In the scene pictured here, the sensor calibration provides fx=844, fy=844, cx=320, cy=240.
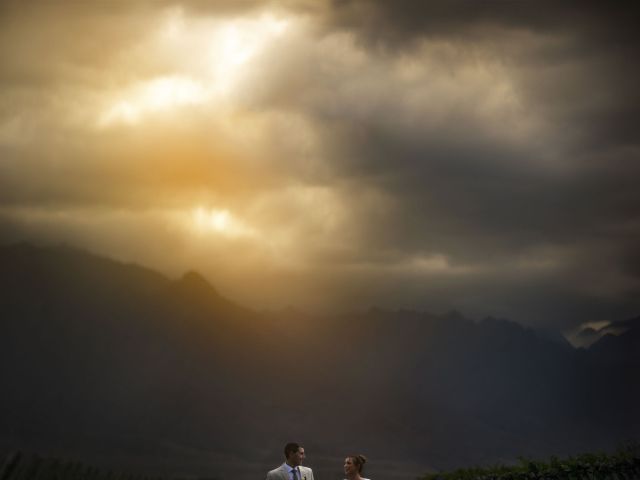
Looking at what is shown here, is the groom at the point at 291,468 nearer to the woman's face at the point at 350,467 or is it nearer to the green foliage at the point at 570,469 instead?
the woman's face at the point at 350,467

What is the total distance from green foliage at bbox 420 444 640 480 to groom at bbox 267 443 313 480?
8784 mm

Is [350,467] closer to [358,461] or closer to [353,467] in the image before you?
[353,467]

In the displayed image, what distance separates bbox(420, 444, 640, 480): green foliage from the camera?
78.1ft

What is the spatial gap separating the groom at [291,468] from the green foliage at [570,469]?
878cm

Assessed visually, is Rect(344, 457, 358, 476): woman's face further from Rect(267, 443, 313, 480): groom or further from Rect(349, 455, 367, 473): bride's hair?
Rect(267, 443, 313, 480): groom

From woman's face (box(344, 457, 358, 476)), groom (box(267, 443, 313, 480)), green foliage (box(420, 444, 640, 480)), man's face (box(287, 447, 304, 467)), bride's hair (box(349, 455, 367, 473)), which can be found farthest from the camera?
green foliage (box(420, 444, 640, 480))

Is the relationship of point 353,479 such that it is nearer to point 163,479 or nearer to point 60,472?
point 163,479

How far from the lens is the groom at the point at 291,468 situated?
1683 cm

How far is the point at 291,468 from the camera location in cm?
1709

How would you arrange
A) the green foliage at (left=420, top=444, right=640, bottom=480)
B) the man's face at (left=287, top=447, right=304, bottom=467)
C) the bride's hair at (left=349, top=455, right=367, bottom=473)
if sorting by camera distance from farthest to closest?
the green foliage at (left=420, top=444, right=640, bottom=480) → the man's face at (left=287, top=447, right=304, bottom=467) → the bride's hair at (left=349, top=455, right=367, bottom=473)

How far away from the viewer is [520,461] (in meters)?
24.4

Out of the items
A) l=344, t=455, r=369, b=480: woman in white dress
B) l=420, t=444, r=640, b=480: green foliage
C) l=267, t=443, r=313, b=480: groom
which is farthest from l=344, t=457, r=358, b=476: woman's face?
l=420, t=444, r=640, b=480: green foliage

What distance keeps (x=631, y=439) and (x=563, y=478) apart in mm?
3246

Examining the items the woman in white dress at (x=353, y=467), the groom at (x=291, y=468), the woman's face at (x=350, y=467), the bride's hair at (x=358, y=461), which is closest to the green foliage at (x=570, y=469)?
the bride's hair at (x=358, y=461)
